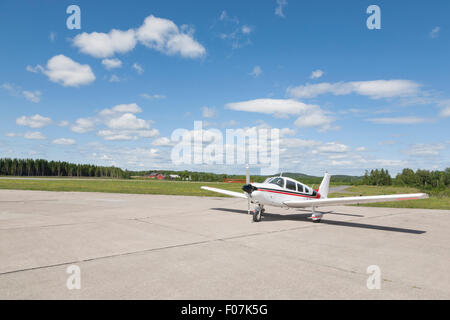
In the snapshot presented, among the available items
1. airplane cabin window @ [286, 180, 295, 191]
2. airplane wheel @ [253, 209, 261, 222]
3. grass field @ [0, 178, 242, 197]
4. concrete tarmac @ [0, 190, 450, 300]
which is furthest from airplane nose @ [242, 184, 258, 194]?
grass field @ [0, 178, 242, 197]

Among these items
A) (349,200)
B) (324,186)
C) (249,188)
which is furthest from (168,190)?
(349,200)

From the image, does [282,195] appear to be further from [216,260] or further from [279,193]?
[216,260]

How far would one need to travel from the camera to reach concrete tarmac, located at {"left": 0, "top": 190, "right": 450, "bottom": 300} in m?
5.06

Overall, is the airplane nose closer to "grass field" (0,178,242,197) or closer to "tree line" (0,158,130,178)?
"grass field" (0,178,242,197)

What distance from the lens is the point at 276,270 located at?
6254 mm

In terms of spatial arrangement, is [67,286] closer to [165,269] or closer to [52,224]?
[165,269]

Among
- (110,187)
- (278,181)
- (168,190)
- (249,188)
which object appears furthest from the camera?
(110,187)

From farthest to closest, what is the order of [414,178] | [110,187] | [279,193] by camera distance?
[414,178] → [110,187] → [279,193]

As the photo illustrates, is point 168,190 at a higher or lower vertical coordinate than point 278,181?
lower

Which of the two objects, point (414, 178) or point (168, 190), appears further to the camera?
point (414, 178)

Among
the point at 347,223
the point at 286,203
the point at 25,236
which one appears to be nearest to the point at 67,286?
the point at 25,236

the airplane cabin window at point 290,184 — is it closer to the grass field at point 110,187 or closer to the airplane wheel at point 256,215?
the airplane wheel at point 256,215

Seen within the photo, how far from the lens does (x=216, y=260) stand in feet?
22.9

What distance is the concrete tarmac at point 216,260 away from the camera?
5062mm
